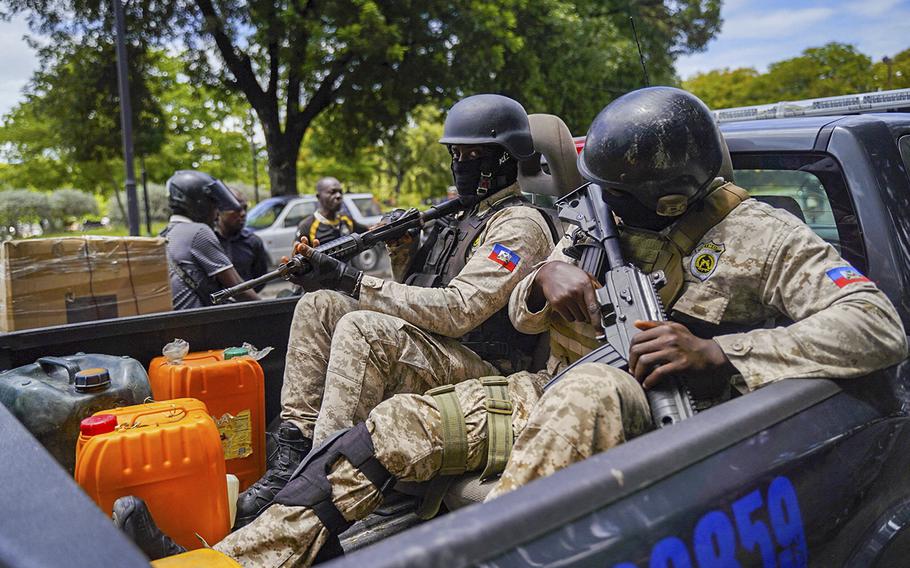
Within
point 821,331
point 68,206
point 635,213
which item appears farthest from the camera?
point 68,206

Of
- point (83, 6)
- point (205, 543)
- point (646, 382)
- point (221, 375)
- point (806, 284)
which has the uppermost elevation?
point (83, 6)

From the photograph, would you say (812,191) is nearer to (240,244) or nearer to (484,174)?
Result: (484,174)

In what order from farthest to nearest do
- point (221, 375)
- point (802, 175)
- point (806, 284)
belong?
point (221, 375)
point (802, 175)
point (806, 284)

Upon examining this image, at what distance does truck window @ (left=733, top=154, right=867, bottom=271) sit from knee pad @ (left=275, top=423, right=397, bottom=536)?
1.50m

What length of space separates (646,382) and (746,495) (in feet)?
1.60

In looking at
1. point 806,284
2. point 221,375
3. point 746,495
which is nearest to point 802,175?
point 806,284

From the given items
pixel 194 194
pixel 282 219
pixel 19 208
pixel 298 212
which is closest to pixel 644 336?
pixel 194 194

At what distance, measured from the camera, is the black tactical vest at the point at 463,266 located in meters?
2.83

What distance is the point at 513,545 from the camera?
1.00 m

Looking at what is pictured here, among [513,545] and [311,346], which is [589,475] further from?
[311,346]

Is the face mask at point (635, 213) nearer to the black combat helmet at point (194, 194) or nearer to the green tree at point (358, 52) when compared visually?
the black combat helmet at point (194, 194)

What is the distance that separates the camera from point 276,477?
Answer: 250 centimetres

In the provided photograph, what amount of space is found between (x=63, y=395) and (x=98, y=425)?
1.03ft

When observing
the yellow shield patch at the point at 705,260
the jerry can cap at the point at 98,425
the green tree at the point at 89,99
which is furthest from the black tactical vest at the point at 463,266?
the green tree at the point at 89,99
